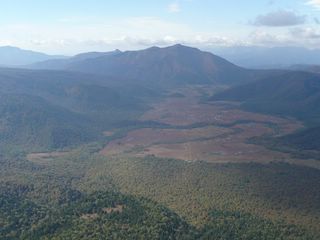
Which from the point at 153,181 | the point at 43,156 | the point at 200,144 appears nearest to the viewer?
the point at 153,181

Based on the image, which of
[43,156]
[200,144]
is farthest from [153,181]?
[200,144]

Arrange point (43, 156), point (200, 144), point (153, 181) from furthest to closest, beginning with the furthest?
point (200, 144), point (43, 156), point (153, 181)

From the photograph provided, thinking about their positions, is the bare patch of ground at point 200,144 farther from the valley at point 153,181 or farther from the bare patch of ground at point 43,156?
the bare patch of ground at point 43,156

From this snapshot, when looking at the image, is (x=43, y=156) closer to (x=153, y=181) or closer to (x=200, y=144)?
(x=153, y=181)

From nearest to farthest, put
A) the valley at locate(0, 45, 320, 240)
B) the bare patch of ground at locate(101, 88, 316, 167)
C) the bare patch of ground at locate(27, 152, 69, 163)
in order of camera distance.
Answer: the valley at locate(0, 45, 320, 240) < the bare patch of ground at locate(27, 152, 69, 163) < the bare patch of ground at locate(101, 88, 316, 167)

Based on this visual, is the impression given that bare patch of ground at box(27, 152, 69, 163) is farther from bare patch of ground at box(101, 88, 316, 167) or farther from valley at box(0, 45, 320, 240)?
bare patch of ground at box(101, 88, 316, 167)

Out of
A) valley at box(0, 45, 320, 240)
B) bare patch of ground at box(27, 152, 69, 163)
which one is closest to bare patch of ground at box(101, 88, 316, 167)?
valley at box(0, 45, 320, 240)

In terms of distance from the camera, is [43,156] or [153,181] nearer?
[153,181]

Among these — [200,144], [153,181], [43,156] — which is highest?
[153,181]

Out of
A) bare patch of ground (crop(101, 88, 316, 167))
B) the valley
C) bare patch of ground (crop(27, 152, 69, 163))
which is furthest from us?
bare patch of ground (crop(101, 88, 316, 167))

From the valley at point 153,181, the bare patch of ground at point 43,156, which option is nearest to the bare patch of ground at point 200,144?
the valley at point 153,181

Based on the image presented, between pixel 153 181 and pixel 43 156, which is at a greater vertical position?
pixel 153 181
